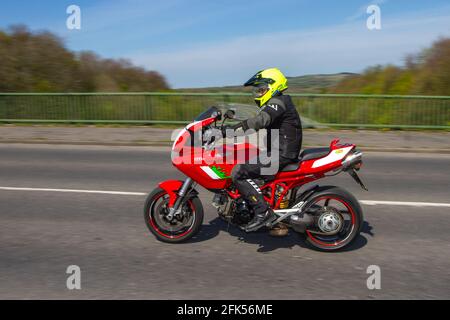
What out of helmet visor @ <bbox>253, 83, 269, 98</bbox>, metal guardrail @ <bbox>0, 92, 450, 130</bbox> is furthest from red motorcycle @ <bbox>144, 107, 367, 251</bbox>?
metal guardrail @ <bbox>0, 92, 450, 130</bbox>

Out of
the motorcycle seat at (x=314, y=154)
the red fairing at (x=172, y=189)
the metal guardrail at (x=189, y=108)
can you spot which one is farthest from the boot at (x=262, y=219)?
the metal guardrail at (x=189, y=108)

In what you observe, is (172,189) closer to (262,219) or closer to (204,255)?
(204,255)

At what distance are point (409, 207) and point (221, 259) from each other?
355 cm

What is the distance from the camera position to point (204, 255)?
5391 millimetres

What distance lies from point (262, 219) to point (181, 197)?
38.9 inches

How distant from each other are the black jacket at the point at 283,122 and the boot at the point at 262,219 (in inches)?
26.0

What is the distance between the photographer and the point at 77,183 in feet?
29.9

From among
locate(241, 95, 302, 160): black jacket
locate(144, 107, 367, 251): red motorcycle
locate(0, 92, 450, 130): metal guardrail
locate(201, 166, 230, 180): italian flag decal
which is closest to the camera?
locate(241, 95, 302, 160): black jacket

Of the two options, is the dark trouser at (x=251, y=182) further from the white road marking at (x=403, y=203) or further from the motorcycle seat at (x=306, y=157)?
the white road marking at (x=403, y=203)

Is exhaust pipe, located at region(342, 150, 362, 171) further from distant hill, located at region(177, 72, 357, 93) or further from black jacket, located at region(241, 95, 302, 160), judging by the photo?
distant hill, located at region(177, 72, 357, 93)

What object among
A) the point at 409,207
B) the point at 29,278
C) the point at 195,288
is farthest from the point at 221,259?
the point at 409,207

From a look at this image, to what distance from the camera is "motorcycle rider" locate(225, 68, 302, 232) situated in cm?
535
